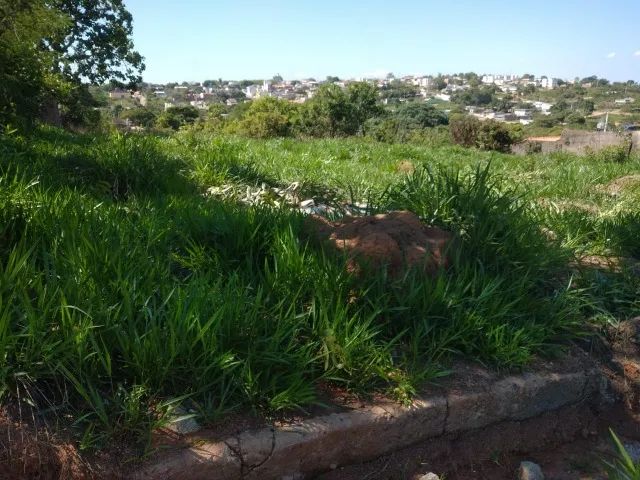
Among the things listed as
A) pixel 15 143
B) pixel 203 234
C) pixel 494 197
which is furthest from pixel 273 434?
pixel 15 143

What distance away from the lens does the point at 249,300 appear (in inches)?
103

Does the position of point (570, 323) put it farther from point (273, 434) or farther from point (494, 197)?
point (273, 434)

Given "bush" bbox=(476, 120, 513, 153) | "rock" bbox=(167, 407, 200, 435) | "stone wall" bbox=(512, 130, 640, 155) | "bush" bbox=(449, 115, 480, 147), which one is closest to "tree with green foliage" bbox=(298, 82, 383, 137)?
"bush" bbox=(449, 115, 480, 147)

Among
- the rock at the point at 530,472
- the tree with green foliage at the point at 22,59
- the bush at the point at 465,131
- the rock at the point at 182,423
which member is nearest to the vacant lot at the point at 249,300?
the rock at the point at 182,423

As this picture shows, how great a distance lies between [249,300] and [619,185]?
608 centimetres

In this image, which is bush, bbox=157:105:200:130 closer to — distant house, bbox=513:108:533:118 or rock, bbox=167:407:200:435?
rock, bbox=167:407:200:435

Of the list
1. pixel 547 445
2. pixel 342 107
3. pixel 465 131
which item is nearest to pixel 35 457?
pixel 547 445

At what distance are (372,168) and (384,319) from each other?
16.5 ft

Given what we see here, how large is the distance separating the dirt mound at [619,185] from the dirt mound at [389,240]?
402 cm

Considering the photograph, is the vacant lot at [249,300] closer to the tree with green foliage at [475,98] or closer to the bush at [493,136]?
the bush at [493,136]

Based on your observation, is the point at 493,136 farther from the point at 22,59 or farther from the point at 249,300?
the point at 249,300

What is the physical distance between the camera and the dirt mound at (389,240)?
306 cm

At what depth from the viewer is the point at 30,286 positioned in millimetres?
2371

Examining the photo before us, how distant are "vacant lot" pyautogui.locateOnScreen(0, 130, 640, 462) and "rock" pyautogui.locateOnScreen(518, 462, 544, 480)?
1.54 feet
